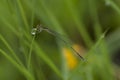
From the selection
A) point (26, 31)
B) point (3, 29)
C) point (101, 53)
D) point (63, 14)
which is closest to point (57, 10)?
point (63, 14)

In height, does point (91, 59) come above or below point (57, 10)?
below

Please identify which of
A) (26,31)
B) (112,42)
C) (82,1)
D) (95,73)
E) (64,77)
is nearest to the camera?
(26,31)

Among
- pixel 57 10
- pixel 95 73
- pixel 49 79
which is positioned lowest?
pixel 49 79

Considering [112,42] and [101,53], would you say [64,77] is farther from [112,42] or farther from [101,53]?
[112,42]

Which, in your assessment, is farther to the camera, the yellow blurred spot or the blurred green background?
the yellow blurred spot

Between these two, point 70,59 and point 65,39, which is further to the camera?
point 70,59

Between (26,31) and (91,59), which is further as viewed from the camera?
(91,59)

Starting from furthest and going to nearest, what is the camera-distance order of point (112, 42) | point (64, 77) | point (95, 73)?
point (112, 42), point (95, 73), point (64, 77)

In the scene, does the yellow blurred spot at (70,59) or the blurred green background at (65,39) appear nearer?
the blurred green background at (65,39)
